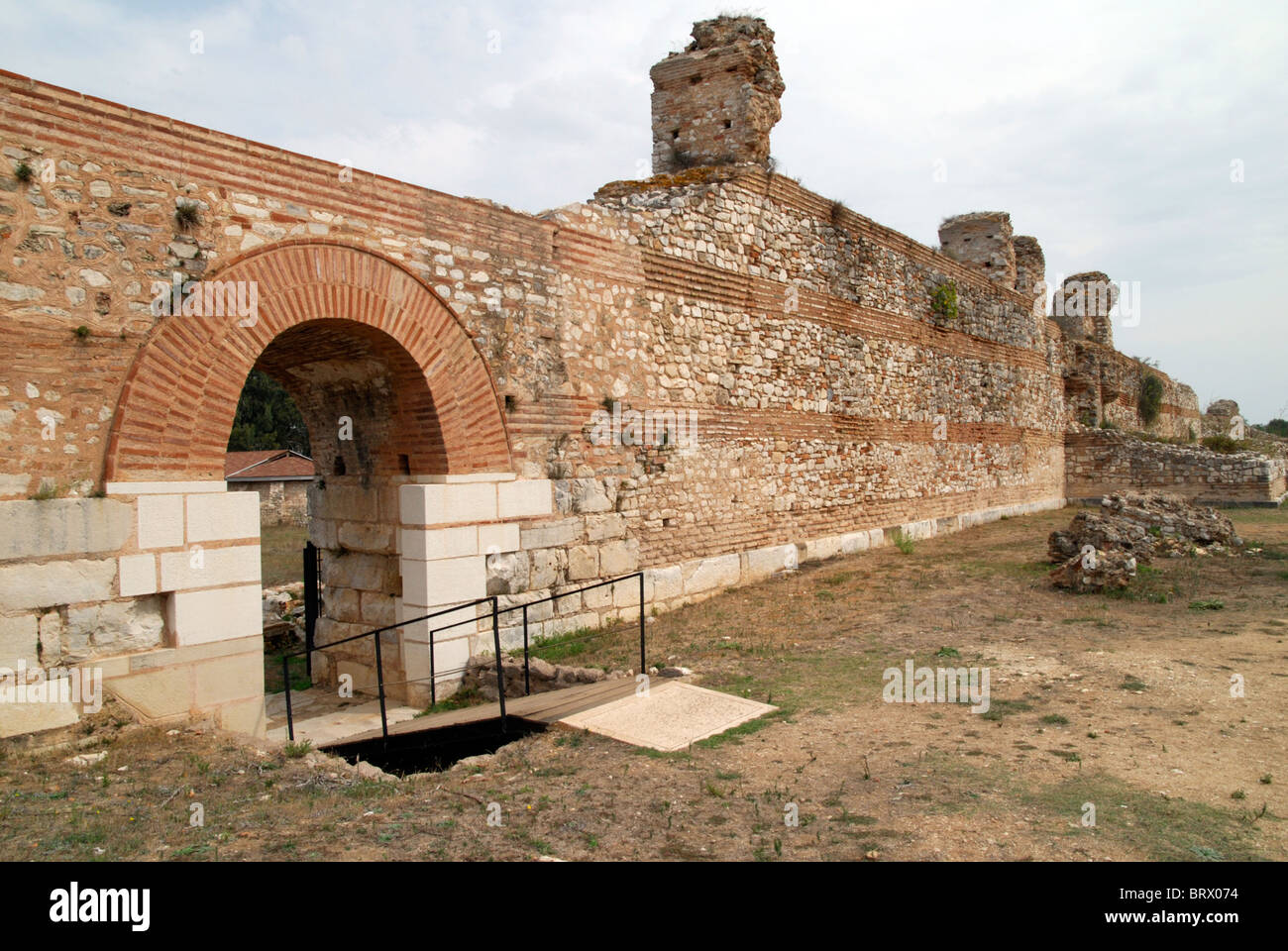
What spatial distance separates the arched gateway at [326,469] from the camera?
19.0 feet

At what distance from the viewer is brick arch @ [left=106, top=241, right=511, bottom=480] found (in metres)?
5.76

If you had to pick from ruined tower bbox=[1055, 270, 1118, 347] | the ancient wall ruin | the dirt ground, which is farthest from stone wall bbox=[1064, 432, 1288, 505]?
the dirt ground

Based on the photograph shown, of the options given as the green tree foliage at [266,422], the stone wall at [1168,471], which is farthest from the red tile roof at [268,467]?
the stone wall at [1168,471]

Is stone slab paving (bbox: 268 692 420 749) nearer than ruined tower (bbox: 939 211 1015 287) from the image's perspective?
Yes

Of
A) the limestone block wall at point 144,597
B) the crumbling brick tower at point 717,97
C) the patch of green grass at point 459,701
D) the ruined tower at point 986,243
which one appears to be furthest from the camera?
the ruined tower at point 986,243

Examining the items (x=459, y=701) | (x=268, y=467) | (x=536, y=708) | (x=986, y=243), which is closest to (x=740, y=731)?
(x=536, y=708)

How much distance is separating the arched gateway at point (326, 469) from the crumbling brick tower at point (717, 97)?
627 cm

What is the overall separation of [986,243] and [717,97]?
36.6 feet

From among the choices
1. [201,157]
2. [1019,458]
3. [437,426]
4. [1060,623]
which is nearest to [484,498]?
[437,426]

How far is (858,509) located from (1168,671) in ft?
24.4

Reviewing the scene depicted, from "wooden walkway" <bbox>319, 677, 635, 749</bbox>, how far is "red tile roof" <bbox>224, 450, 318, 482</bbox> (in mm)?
19471

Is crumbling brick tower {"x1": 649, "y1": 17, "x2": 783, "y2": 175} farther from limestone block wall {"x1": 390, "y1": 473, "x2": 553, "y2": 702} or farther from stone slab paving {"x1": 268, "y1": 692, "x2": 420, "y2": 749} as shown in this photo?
stone slab paving {"x1": 268, "y1": 692, "x2": 420, "y2": 749}

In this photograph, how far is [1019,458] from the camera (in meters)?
21.2

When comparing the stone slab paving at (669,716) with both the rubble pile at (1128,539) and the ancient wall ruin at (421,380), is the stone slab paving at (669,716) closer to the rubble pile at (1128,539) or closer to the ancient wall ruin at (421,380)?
the ancient wall ruin at (421,380)
